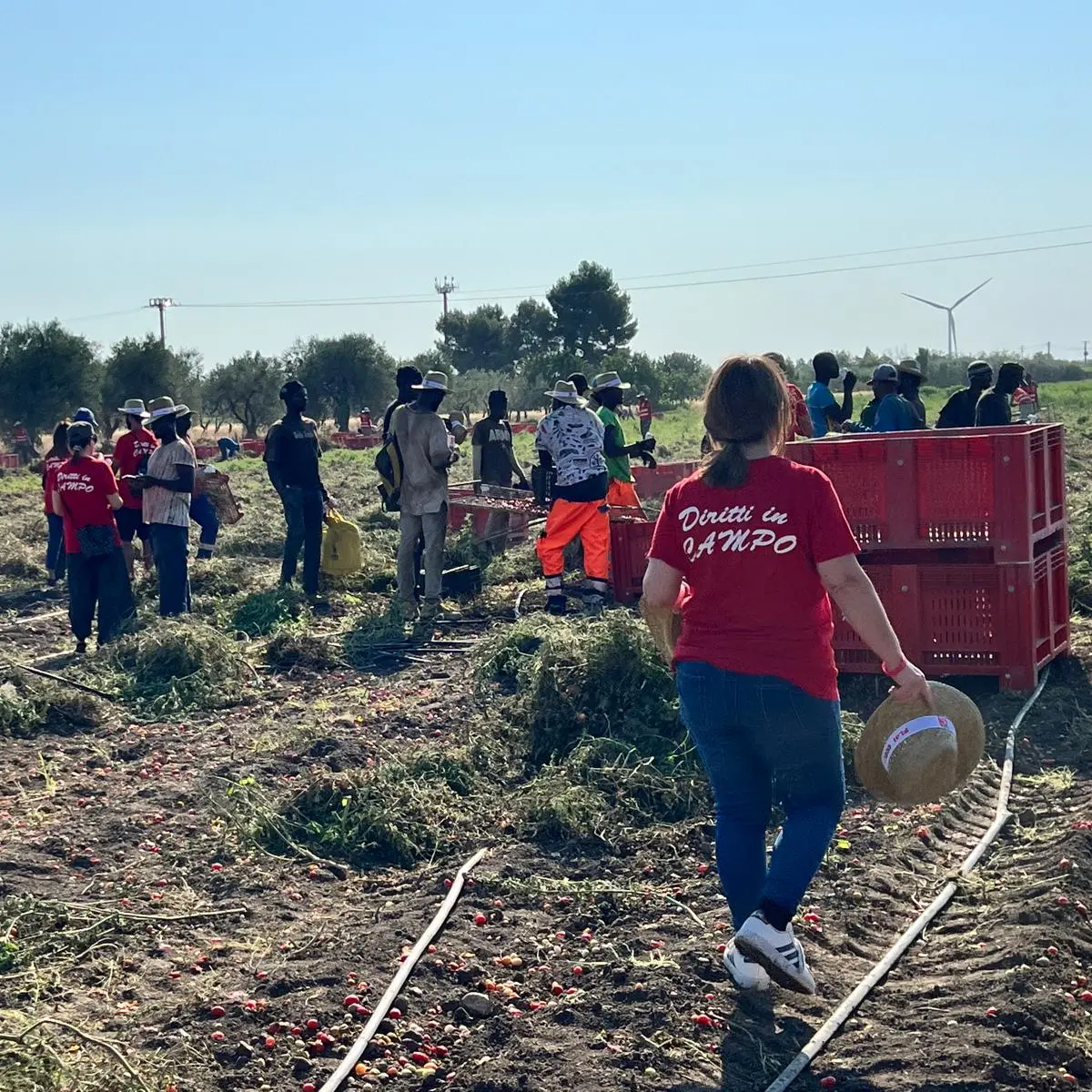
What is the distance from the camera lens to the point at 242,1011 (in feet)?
16.0

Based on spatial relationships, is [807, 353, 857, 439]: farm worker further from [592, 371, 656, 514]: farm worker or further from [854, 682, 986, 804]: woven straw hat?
[854, 682, 986, 804]: woven straw hat

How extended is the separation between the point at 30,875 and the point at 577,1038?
304cm

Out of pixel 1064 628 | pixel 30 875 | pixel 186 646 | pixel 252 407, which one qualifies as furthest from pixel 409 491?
pixel 252 407

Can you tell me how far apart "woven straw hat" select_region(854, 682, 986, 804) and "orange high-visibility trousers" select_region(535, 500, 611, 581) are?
7110 millimetres

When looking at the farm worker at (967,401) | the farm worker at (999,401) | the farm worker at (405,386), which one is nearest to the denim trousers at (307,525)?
the farm worker at (405,386)

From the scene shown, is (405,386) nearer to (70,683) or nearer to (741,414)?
(70,683)

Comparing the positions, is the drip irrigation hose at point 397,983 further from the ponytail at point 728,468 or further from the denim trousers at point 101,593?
the denim trousers at point 101,593

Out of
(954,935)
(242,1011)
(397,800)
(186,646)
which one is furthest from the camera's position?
(186,646)

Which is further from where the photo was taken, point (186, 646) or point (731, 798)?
point (186, 646)

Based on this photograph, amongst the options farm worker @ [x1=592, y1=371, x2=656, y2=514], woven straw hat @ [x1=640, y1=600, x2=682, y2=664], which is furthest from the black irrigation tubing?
woven straw hat @ [x1=640, y1=600, x2=682, y2=664]

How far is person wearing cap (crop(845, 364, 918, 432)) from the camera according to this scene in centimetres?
1136

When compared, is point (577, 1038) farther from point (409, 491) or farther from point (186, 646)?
point (409, 491)

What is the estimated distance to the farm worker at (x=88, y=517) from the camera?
37.2 feet

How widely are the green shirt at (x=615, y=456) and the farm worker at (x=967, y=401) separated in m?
2.69
